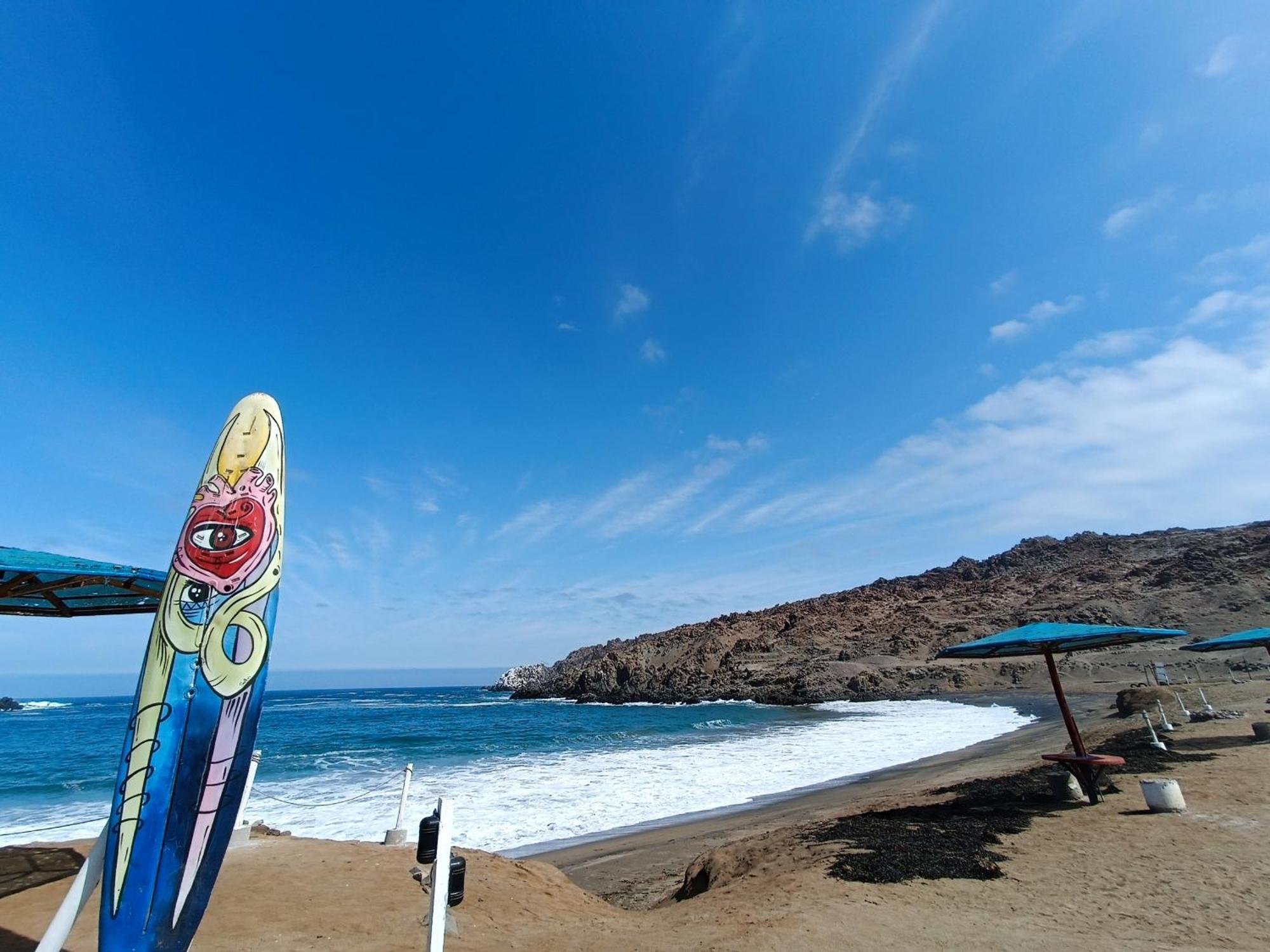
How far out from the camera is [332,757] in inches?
1046

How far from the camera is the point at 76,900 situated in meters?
3.33

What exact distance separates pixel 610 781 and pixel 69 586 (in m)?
15.5

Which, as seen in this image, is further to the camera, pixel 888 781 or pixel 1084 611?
pixel 1084 611

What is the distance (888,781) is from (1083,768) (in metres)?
7.51

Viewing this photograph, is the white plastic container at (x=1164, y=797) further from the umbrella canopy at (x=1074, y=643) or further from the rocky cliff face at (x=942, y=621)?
the rocky cliff face at (x=942, y=621)

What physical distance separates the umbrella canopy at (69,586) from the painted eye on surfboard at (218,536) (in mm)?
1230

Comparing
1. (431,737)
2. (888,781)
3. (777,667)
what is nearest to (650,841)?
(888,781)

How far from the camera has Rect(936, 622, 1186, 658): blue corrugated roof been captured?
26.1 feet

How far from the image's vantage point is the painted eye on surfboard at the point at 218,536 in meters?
4.40

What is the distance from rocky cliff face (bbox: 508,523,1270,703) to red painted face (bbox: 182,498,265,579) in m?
54.8

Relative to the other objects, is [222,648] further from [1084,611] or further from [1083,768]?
[1084,611]

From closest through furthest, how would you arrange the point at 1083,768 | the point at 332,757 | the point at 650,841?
the point at 1083,768, the point at 650,841, the point at 332,757

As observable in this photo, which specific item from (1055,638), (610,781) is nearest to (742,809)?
(610,781)

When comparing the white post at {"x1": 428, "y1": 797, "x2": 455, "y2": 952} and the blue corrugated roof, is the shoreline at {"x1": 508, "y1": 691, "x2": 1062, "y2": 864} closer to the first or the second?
the blue corrugated roof
